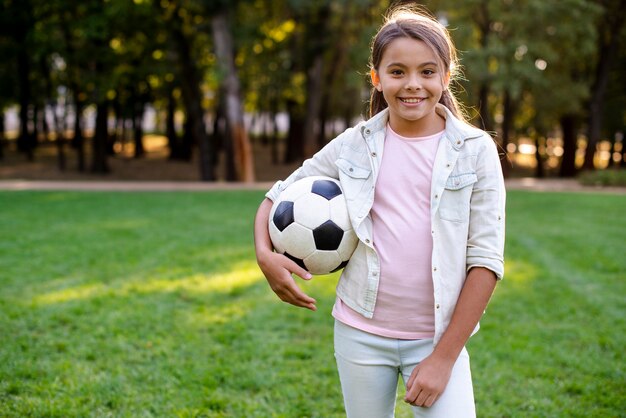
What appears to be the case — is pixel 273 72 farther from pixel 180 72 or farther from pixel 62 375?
pixel 62 375

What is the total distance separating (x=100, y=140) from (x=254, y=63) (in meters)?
5.66

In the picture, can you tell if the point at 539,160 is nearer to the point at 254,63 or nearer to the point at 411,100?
the point at 254,63

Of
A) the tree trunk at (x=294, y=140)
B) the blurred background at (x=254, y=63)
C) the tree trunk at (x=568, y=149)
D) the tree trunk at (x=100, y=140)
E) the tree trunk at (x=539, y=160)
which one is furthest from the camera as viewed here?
the tree trunk at (x=539, y=160)

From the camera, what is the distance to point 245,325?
4.90m

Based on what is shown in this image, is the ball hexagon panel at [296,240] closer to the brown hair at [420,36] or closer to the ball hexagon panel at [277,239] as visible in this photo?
the ball hexagon panel at [277,239]

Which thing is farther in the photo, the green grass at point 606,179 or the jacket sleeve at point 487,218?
the green grass at point 606,179

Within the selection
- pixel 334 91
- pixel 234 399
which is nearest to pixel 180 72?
pixel 334 91

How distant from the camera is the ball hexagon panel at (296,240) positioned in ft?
Answer: 7.11

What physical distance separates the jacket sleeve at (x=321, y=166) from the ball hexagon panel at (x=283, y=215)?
7cm

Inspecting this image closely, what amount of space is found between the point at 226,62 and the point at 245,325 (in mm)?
12580

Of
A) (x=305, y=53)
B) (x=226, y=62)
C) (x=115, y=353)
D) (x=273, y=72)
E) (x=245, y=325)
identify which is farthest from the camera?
(x=273, y=72)

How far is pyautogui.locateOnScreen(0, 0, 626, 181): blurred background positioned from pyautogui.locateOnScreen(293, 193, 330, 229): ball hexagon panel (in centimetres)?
1412

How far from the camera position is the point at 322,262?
7.09 feet

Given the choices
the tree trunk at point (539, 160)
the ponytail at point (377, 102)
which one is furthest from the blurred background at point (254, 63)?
the ponytail at point (377, 102)
